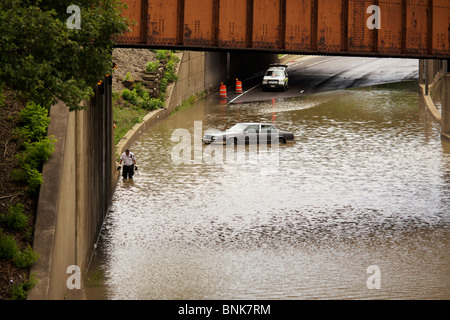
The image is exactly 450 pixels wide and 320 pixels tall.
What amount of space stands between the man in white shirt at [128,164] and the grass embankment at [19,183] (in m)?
8.59

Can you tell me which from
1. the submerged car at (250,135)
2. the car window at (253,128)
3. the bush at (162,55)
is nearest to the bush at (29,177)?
the submerged car at (250,135)

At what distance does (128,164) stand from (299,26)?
8236mm

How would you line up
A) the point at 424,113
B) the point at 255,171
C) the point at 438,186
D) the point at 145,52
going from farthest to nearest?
the point at 145,52 → the point at 424,113 → the point at 255,171 → the point at 438,186

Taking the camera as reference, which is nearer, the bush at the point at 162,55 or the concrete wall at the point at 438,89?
the concrete wall at the point at 438,89

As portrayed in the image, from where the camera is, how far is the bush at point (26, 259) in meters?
13.6

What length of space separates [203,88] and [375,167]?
23.1 meters

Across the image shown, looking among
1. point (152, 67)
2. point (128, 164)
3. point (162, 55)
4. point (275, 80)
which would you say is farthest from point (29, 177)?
point (275, 80)

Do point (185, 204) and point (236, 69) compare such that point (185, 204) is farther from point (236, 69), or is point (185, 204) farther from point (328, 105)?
point (236, 69)

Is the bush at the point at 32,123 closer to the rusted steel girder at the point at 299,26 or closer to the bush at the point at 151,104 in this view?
the rusted steel girder at the point at 299,26

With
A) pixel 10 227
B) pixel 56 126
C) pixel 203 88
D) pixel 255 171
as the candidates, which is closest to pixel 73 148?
pixel 56 126

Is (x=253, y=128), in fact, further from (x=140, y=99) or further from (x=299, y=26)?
(x=299, y=26)

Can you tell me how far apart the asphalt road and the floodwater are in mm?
15745
